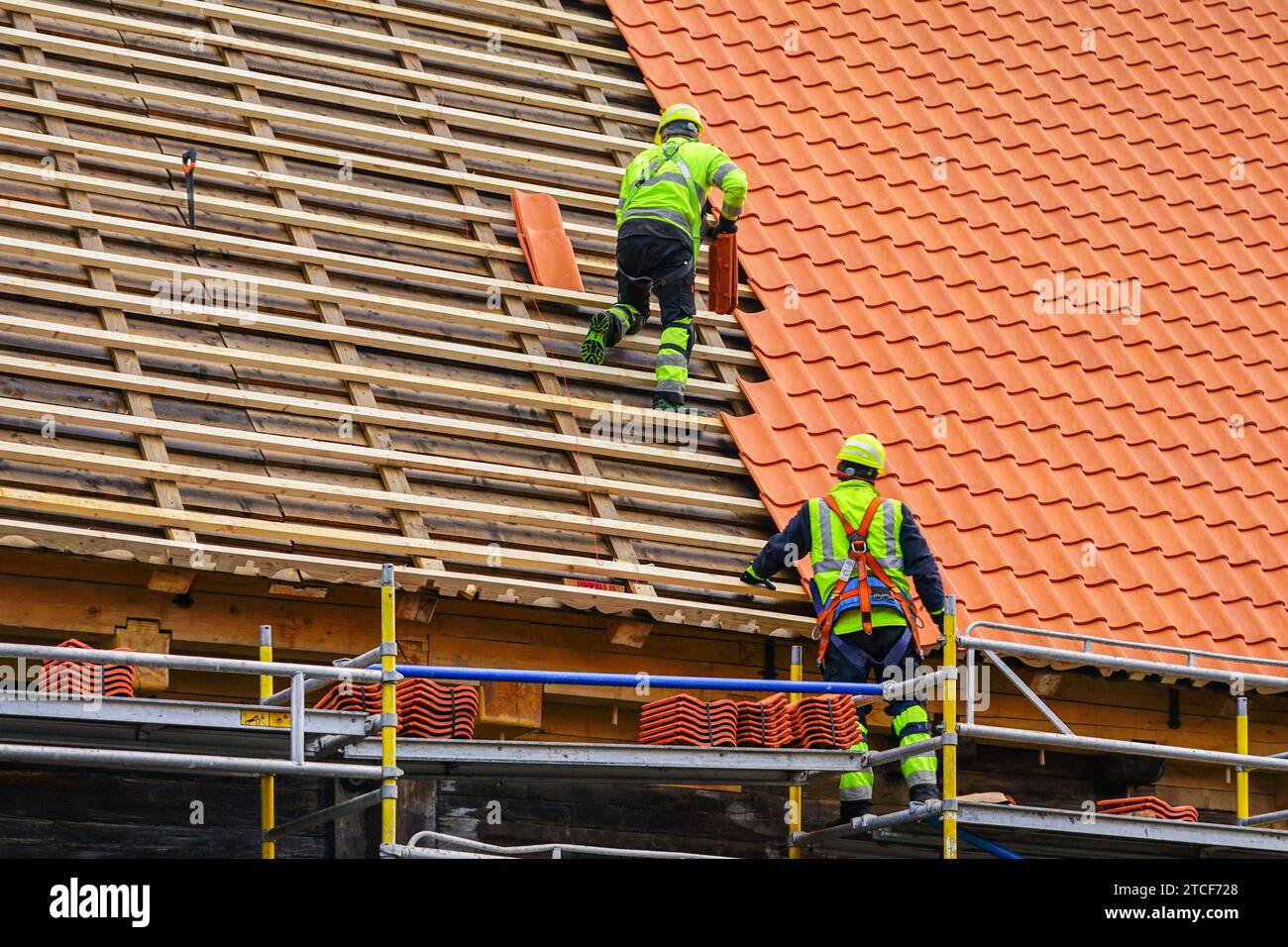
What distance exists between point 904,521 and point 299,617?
2.80 meters

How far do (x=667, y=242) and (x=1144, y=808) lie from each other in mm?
3682

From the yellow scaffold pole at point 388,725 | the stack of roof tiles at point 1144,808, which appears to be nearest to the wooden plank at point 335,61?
the yellow scaffold pole at point 388,725

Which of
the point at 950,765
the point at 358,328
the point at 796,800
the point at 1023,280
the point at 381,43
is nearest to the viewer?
the point at 950,765

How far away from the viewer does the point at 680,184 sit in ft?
36.7

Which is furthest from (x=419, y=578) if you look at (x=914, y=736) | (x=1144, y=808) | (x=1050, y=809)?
(x=1144, y=808)

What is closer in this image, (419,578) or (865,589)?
(419,578)

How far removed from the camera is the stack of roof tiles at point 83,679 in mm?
8336

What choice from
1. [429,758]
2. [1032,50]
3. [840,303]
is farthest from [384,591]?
[1032,50]

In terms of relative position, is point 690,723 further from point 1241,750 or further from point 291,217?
point 291,217

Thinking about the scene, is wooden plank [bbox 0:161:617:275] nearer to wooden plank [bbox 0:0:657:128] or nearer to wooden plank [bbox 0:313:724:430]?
wooden plank [bbox 0:313:724:430]

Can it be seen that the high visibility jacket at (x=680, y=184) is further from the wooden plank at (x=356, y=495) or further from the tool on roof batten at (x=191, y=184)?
the tool on roof batten at (x=191, y=184)

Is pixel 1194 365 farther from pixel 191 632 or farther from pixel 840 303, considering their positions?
pixel 191 632

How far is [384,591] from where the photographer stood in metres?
8.77
